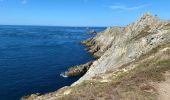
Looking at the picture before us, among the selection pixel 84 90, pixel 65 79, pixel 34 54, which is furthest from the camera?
pixel 34 54

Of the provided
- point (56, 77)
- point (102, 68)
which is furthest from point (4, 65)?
point (102, 68)

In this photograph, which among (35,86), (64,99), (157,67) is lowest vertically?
(35,86)

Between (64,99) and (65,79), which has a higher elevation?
(64,99)

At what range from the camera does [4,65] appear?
278 feet

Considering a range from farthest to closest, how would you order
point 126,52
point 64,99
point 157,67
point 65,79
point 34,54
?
point 34,54, point 65,79, point 126,52, point 157,67, point 64,99

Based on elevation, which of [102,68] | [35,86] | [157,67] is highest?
[157,67]

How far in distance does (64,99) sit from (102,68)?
31889mm

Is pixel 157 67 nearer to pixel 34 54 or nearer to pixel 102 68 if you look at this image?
pixel 102 68

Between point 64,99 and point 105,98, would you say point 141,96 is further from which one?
point 64,99

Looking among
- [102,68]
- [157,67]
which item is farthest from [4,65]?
[157,67]

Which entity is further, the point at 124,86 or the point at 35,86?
the point at 35,86

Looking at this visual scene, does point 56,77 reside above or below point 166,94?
below

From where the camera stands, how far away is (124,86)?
2325 cm

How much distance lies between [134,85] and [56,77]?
1982 inches
